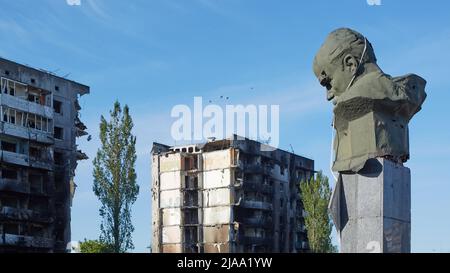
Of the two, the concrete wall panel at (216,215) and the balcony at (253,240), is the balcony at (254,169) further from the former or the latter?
the balcony at (253,240)

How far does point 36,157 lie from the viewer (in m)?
39.7

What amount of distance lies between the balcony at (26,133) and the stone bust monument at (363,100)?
29.2 meters

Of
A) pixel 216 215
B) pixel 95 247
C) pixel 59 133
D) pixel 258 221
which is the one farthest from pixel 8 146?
pixel 258 221

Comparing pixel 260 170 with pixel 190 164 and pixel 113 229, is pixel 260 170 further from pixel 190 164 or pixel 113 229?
pixel 113 229

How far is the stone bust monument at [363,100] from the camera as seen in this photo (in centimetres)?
1060

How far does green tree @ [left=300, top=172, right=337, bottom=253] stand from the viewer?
1722 inches

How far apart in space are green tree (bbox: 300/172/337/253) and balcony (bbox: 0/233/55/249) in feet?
51.1

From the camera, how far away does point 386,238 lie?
10.5 meters

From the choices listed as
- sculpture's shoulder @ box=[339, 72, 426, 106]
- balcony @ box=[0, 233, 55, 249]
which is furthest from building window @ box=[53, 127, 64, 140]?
sculpture's shoulder @ box=[339, 72, 426, 106]

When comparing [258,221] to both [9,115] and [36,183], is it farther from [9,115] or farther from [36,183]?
[9,115]

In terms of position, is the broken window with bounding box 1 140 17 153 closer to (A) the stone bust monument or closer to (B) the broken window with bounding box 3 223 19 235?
(B) the broken window with bounding box 3 223 19 235

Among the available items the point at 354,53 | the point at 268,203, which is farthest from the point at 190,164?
the point at 354,53

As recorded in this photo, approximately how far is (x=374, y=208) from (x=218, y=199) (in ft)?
133
